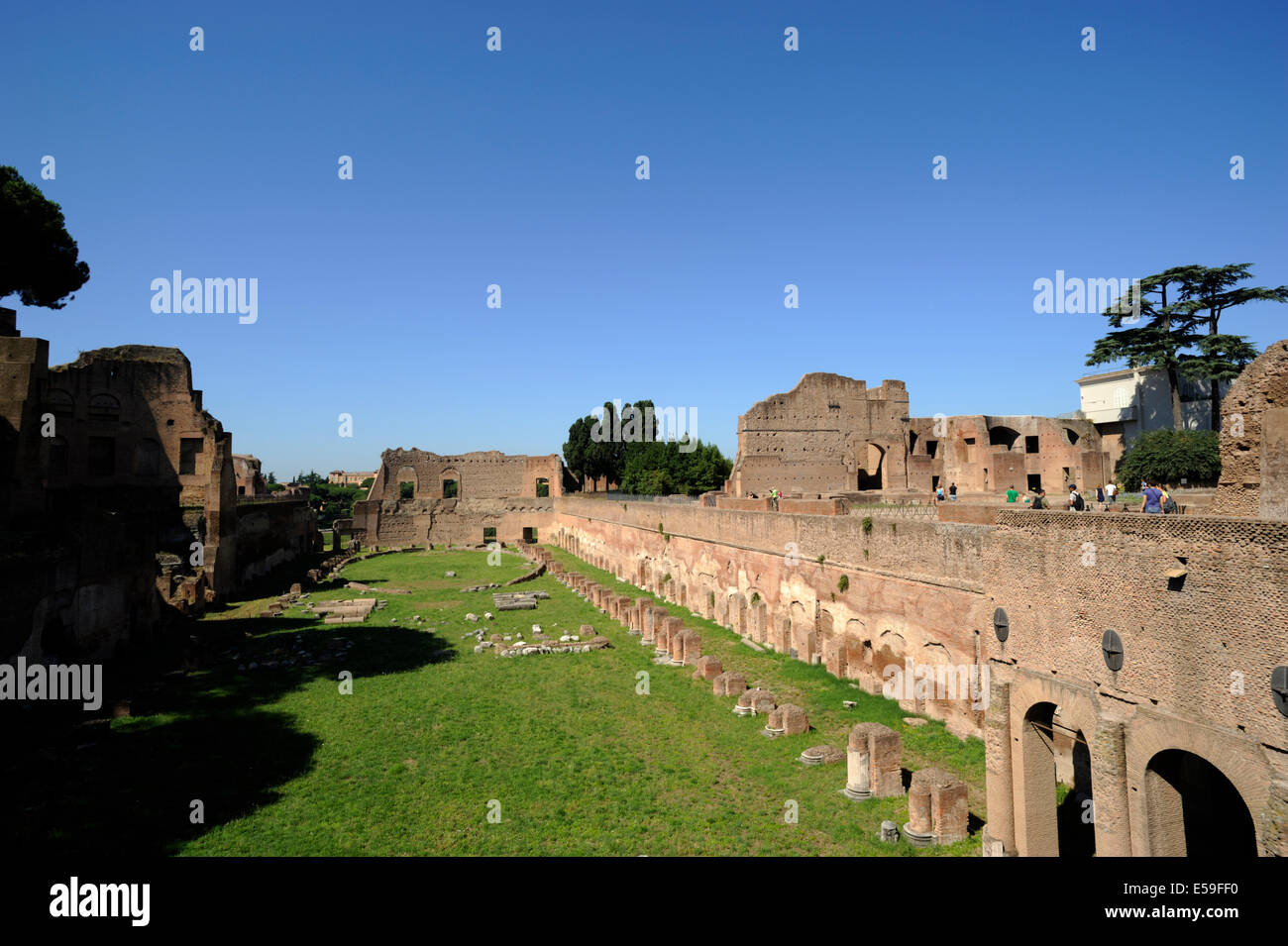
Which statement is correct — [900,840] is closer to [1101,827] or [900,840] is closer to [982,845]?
[982,845]

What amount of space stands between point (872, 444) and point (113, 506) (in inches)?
1222

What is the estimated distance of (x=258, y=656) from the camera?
1499cm

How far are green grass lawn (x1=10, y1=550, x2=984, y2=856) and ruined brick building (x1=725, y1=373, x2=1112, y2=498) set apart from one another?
1898cm

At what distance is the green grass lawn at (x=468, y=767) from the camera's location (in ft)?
23.2

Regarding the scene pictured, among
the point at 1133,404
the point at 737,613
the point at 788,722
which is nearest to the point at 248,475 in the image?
the point at 737,613

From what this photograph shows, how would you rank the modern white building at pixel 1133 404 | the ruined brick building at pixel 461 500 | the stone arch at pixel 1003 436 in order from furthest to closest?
the ruined brick building at pixel 461 500
the stone arch at pixel 1003 436
the modern white building at pixel 1133 404

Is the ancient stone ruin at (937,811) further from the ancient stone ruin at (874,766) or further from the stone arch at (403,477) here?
the stone arch at (403,477)

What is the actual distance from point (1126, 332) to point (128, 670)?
3418 centimetres

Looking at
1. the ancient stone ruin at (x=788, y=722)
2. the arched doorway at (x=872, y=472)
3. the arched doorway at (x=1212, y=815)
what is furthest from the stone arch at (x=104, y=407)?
the arched doorway at (x=1212, y=815)

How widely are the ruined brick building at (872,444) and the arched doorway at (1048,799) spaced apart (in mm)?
→ 22926

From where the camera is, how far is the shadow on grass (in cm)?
711

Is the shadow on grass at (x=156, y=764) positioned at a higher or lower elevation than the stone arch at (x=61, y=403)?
lower

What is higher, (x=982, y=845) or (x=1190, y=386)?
(x=1190, y=386)
